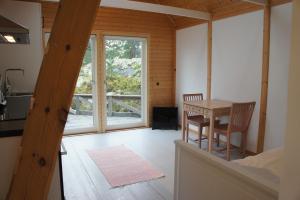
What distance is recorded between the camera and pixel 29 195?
1394 millimetres

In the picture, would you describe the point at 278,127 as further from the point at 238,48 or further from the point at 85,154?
Result: the point at 85,154

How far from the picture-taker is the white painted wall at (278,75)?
11.1ft

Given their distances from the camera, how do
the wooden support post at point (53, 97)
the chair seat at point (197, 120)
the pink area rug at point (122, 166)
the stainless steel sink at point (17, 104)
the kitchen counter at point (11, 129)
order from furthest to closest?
the chair seat at point (197, 120) < the pink area rug at point (122, 166) < the stainless steel sink at point (17, 104) < the kitchen counter at point (11, 129) < the wooden support post at point (53, 97)

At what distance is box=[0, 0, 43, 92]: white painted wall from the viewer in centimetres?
354

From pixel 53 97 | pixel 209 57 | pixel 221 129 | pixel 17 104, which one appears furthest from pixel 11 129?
pixel 209 57

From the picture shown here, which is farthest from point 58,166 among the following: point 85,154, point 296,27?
point 85,154

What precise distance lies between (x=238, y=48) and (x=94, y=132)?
3.17 m

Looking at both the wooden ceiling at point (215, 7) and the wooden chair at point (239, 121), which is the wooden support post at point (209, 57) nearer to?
the wooden ceiling at point (215, 7)

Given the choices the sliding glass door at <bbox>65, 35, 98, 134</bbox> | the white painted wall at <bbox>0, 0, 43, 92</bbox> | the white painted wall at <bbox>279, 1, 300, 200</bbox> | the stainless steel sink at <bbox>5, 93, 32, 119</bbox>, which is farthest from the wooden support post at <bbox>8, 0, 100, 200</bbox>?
the sliding glass door at <bbox>65, 35, 98, 134</bbox>

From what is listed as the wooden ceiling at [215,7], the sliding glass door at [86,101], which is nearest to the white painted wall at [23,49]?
the sliding glass door at [86,101]

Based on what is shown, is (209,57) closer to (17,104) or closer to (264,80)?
(264,80)

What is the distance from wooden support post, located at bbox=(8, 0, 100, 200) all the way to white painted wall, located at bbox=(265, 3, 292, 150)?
2998mm

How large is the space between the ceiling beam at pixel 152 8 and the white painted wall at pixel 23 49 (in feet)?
3.29

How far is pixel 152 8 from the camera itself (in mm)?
4254
